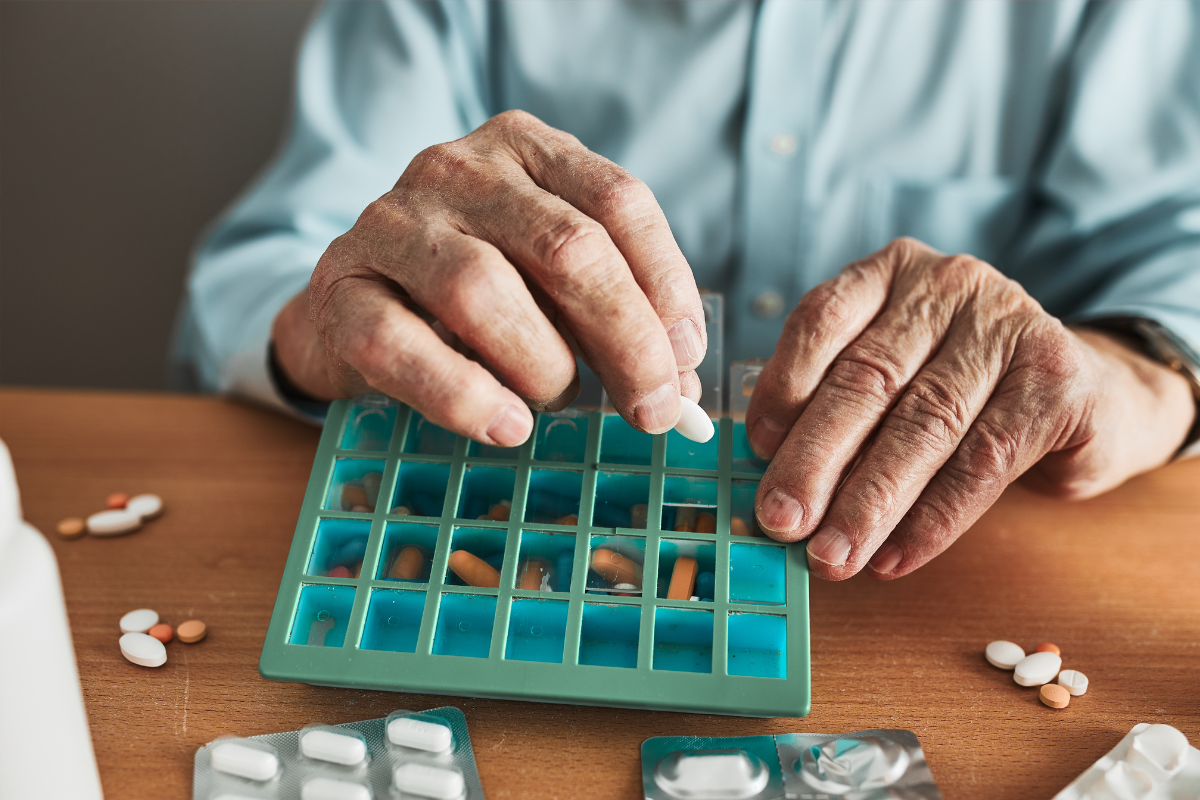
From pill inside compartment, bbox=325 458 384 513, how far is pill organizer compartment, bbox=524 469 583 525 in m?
0.09

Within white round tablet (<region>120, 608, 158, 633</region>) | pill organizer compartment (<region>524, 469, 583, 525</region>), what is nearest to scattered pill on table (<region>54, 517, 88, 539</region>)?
white round tablet (<region>120, 608, 158, 633</region>)

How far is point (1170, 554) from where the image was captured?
543 mm

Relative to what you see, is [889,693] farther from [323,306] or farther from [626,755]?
[323,306]

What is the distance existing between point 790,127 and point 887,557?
0.50 m

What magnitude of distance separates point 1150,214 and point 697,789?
72 centimetres

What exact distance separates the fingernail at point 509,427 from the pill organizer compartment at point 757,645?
0.14m

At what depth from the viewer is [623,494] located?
47 centimetres

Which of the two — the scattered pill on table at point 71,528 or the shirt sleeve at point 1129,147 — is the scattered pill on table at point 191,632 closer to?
the scattered pill on table at point 71,528

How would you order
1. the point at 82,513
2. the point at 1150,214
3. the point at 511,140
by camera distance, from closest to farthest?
1. the point at 511,140
2. the point at 82,513
3. the point at 1150,214

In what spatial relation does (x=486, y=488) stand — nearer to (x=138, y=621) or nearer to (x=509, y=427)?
(x=509, y=427)

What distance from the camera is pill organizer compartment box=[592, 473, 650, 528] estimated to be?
0.46m

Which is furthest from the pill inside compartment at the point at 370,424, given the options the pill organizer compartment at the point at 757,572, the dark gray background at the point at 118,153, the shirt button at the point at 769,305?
the dark gray background at the point at 118,153

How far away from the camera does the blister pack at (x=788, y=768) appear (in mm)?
374

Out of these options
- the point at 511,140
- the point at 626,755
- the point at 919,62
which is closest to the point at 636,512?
the point at 626,755
